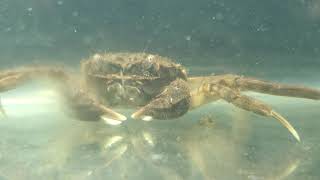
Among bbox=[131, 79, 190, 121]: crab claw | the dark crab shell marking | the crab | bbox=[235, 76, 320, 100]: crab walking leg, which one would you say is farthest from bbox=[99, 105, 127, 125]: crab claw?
bbox=[235, 76, 320, 100]: crab walking leg

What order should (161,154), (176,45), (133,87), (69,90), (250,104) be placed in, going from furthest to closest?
(176,45), (133,87), (69,90), (250,104), (161,154)

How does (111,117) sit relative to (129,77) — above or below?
below

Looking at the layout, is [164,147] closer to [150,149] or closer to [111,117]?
[150,149]

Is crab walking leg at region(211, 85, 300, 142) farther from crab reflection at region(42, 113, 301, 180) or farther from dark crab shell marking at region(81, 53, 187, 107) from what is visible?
dark crab shell marking at region(81, 53, 187, 107)

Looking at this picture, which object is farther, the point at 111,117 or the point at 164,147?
the point at 111,117

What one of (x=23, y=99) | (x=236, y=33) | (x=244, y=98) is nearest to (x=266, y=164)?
(x=244, y=98)

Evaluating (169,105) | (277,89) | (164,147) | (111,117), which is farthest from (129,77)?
(277,89)

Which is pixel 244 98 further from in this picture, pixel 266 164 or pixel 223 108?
pixel 223 108
